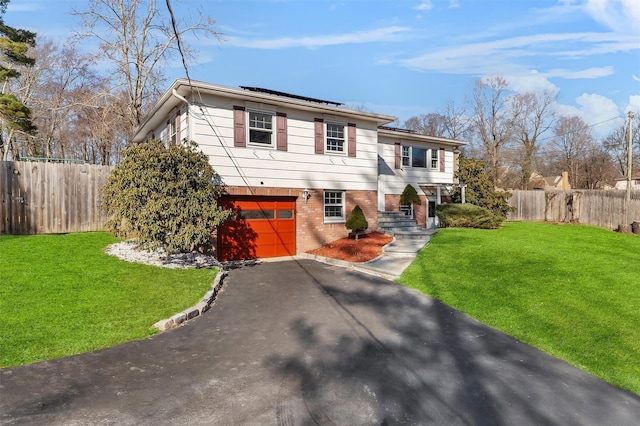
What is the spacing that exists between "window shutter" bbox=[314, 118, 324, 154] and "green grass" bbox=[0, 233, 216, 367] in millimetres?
6625

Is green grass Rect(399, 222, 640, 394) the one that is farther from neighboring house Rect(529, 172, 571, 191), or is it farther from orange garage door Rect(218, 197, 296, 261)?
neighboring house Rect(529, 172, 571, 191)

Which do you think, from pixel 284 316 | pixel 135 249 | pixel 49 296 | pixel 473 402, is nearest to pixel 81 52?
pixel 135 249

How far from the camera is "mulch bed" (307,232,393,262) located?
11.9 metres

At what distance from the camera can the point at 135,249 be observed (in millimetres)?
10039

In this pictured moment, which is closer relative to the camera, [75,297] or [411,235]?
[75,297]

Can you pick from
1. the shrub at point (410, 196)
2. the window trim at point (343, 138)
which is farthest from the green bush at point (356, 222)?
the shrub at point (410, 196)

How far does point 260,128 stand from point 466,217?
12355 mm

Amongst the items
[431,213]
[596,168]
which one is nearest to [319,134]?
[431,213]

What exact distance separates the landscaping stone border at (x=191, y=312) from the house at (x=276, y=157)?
3.98 meters

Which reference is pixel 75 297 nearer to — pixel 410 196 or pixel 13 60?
pixel 13 60

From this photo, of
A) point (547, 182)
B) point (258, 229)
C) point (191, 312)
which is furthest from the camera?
point (547, 182)

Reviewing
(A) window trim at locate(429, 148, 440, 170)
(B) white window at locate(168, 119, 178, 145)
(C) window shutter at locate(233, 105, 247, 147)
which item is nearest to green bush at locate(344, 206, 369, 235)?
(C) window shutter at locate(233, 105, 247, 147)

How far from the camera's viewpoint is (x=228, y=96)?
37.6 ft

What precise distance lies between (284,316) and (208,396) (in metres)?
2.90
